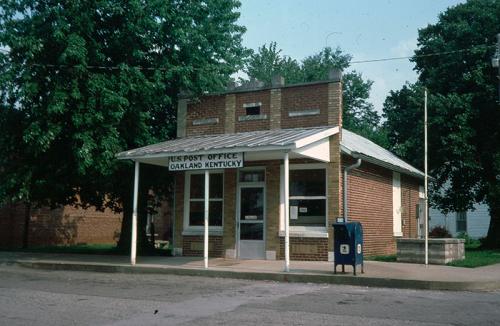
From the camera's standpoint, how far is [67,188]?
19016mm

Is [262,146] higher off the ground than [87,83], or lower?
lower

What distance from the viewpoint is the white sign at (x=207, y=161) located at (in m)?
14.8

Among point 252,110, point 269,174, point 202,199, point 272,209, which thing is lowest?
point 272,209

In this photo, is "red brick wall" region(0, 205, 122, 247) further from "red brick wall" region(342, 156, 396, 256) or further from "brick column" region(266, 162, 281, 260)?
"red brick wall" region(342, 156, 396, 256)

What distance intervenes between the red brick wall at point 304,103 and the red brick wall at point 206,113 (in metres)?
2.33

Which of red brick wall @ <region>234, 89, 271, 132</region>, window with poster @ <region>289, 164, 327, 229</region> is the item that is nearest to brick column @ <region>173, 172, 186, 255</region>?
red brick wall @ <region>234, 89, 271, 132</region>

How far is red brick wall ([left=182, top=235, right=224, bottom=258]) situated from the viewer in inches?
707

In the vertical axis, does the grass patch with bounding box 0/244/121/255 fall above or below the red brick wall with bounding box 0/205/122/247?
below

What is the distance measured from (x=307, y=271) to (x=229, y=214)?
191 inches

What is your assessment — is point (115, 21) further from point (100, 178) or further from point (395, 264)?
point (395, 264)

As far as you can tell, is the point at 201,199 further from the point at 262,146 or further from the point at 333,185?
the point at 262,146

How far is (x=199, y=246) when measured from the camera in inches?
723

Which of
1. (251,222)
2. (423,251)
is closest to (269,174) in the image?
(251,222)

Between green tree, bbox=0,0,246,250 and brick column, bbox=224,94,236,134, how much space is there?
1.05 meters
